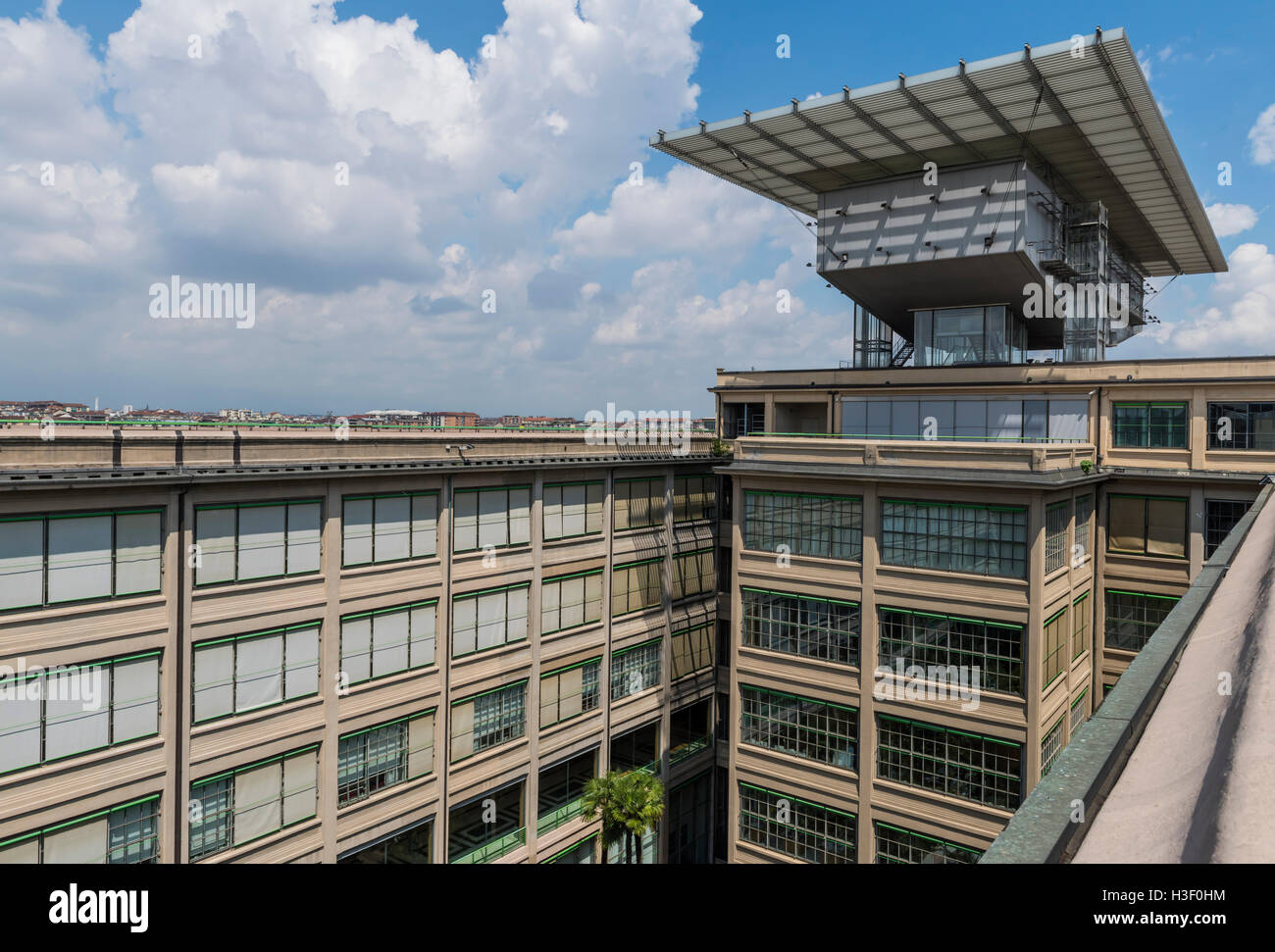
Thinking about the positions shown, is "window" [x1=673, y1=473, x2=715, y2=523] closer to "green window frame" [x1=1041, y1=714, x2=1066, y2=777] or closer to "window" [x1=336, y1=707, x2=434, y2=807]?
"window" [x1=336, y1=707, x2=434, y2=807]

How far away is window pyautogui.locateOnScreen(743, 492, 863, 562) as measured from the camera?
1309 inches

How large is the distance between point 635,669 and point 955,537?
1875cm

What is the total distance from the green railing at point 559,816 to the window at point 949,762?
14.4 metres

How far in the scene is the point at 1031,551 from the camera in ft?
95.2

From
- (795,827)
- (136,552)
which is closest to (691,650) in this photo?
(795,827)

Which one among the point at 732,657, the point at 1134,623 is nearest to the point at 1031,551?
the point at 1134,623

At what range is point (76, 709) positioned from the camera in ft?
74.1

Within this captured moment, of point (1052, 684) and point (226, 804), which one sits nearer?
point (226, 804)

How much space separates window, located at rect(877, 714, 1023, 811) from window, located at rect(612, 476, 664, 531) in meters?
15.8

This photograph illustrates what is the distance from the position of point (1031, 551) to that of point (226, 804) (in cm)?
2971

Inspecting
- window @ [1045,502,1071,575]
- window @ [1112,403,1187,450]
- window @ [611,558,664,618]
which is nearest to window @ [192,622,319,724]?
window @ [611,558,664,618]

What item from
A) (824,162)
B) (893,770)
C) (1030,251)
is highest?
(824,162)
